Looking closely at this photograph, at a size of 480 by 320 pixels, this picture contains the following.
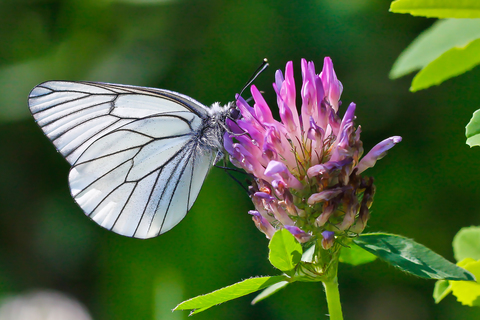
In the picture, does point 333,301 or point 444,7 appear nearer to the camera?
point 444,7

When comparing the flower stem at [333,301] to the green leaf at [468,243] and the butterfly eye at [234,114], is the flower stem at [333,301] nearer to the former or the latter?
the green leaf at [468,243]

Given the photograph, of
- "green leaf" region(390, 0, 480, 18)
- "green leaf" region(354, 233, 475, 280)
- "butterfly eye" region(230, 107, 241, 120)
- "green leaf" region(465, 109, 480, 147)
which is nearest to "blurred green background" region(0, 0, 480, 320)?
"butterfly eye" region(230, 107, 241, 120)

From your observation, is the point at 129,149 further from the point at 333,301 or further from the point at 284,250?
the point at 333,301

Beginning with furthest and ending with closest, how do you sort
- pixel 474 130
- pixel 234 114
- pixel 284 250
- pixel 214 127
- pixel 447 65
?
pixel 214 127 < pixel 234 114 < pixel 284 250 < pixel 474 130 < pixel 447 65

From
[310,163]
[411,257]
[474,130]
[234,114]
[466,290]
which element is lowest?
[466,290]

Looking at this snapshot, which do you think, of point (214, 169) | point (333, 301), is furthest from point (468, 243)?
point (214, 169)

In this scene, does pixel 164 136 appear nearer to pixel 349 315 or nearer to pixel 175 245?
pixel 175 245

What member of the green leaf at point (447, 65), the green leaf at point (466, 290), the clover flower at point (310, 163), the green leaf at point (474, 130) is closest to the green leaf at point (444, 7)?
the green leaf at point (447, 65)
